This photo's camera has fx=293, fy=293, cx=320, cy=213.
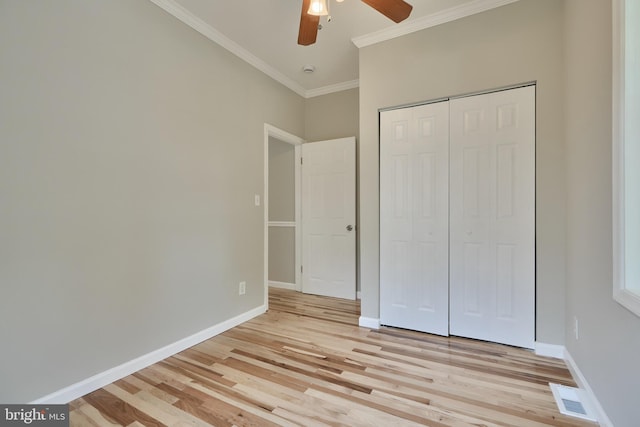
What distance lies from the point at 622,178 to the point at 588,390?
1239mm

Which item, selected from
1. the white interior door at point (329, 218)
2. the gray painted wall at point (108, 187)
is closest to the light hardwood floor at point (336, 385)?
the gray painted wall at point (108, 187)

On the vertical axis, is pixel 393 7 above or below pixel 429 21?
below

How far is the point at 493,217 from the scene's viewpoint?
242cm

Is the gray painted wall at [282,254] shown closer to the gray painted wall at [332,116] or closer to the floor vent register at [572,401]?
the gray painted wall at [332,116]

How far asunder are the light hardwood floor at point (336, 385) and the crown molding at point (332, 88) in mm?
3003

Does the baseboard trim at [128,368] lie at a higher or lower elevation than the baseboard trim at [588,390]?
lower

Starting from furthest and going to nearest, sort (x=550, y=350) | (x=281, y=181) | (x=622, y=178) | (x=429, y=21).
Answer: (x=281, y=181)
(x=429, y=21)
(x=550, y=350)
(x=622, y=178)

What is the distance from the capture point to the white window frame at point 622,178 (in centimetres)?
126

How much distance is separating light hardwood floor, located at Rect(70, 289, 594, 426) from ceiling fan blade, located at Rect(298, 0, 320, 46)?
234 centimetres

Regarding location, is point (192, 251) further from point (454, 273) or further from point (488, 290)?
point (488, 290)

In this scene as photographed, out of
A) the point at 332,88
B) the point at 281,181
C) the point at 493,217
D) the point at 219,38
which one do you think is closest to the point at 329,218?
the point at 281,181

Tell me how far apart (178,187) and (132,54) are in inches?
38.9

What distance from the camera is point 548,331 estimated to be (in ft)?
7.36

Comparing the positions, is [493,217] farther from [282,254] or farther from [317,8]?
[282,254]
